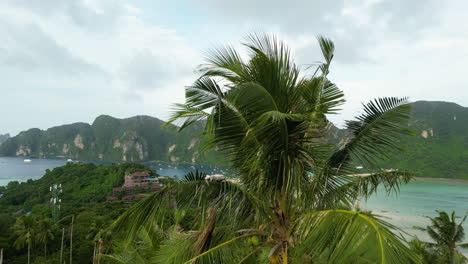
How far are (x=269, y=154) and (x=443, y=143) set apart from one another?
375 feet

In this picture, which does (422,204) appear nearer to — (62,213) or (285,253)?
(62,213)

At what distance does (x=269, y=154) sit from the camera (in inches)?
124

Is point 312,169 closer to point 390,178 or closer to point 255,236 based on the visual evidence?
point 255,236

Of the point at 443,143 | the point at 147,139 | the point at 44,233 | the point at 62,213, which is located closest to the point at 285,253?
the point at 44,233

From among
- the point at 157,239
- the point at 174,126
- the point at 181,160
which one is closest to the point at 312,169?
the point at 174,126

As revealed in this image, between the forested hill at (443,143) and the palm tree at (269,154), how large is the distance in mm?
76809

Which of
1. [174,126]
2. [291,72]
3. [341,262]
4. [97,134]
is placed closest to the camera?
[341,262]

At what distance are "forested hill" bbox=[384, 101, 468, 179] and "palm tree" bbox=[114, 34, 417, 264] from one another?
3024 inches

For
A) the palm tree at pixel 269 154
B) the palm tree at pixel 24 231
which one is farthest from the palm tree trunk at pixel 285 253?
the palm tree at pixel 24 231

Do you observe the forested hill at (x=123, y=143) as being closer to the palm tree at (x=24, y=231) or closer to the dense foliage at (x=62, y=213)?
the dense foliage at (x=62, y=213)

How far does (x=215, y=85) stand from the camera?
325 centimetres

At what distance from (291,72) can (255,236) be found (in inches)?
75.4

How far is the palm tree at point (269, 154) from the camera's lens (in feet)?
10.1

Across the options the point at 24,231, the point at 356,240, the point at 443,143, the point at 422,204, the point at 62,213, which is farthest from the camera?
the point at 443,143
